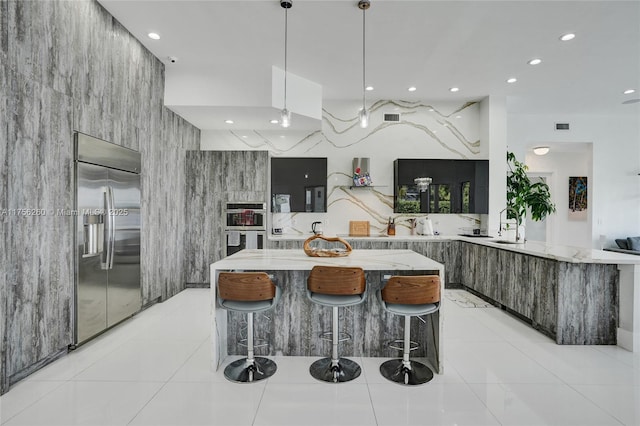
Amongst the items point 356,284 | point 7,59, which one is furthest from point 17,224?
point 356,284

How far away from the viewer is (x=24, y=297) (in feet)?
8.01

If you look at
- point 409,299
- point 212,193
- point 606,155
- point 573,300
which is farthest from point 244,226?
point 606,155

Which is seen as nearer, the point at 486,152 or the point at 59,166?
the point at 59,166

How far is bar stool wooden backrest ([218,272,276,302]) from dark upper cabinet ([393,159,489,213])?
393 centimetres

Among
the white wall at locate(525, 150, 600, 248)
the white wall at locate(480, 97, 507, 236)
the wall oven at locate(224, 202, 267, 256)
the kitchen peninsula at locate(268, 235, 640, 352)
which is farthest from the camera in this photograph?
the white wall at locate(525, 150, 600, 248)

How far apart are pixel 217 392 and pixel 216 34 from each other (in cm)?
357

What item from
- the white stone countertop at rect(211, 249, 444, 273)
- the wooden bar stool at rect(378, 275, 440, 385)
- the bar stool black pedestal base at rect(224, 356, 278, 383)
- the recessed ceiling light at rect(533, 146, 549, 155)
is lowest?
the bar stool black pedestal base at rect(224, 356, 278, 383)

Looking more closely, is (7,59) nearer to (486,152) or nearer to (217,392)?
(217,392)

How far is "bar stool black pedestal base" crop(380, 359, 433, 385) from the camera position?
2.46 m

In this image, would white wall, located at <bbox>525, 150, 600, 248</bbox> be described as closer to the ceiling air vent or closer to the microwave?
the ceiling air vent

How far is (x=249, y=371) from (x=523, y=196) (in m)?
5.61

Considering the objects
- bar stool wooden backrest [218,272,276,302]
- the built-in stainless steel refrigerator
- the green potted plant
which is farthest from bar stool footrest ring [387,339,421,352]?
the green potted plant

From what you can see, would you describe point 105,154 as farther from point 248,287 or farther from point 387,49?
point 387,49

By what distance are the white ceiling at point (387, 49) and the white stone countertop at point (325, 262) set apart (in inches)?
95.3
